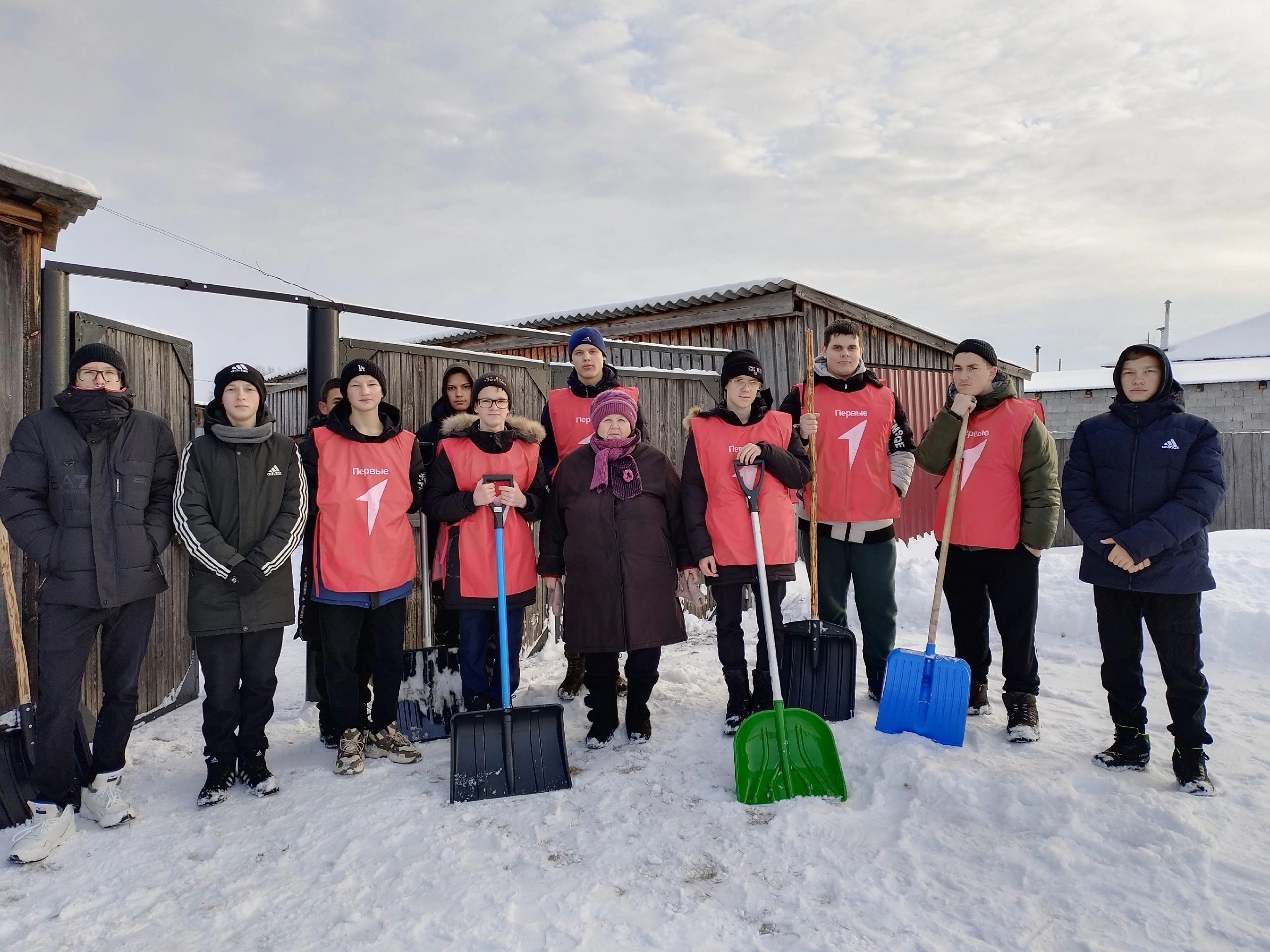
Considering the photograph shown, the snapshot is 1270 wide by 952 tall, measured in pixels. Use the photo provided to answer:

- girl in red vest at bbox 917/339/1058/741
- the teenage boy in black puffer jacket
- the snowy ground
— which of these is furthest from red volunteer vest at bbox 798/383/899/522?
the teenage boy in black puffer jacket

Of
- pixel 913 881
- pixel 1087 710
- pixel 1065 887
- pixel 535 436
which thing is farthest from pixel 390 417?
pixel 1087 710

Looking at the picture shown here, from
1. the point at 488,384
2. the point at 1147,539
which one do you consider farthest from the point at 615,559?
the point at 1147,539

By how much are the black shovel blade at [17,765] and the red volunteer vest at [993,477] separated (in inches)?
166

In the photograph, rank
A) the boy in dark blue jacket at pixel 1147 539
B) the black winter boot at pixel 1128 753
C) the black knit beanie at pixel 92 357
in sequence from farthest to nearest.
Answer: the black winter boot at pixel 1128 753 → the boy in dark blue jacket at pixel 1147 539 → the black knit beanie at pixel 92 357

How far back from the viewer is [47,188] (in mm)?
3340

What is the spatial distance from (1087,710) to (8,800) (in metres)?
5.15

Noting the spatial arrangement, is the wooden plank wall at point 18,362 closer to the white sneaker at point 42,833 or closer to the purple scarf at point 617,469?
the white sneaker at point 42,833

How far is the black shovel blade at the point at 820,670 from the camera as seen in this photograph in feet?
12.4

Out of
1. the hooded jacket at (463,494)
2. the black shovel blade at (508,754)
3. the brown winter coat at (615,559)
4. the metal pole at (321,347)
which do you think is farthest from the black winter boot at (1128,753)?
the metal pole at (321,347)

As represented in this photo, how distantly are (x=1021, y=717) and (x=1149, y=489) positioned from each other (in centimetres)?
124

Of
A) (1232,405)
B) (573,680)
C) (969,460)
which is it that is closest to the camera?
(969,460)

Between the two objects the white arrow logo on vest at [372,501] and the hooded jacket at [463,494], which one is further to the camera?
the hooded jacket at [463,494]

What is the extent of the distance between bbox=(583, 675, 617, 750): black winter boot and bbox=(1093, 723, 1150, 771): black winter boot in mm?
2247

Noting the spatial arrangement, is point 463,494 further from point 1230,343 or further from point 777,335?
point 1230,343
